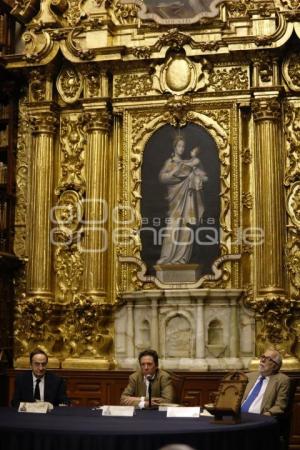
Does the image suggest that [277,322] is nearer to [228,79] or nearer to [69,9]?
[228,79]

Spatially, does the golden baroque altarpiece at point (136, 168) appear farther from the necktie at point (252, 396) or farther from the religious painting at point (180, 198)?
the necktie at point (252, 396)

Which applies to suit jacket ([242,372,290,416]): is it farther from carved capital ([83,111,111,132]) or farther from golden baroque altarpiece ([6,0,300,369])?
carved capital ([83,111,111,132])

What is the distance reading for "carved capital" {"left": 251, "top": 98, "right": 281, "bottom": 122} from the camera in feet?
40.8

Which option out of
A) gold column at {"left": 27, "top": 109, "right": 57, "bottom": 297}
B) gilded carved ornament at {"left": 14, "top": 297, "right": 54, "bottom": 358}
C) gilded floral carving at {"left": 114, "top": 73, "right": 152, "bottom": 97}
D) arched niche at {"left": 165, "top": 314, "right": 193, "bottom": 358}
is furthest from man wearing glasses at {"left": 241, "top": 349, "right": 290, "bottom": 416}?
gilded floral carving at {"left": 114, "top": 73, "right": 152, "bottom": 97}

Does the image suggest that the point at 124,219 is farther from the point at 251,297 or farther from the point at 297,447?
the point at 297,447

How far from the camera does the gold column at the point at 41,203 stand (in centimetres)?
1301

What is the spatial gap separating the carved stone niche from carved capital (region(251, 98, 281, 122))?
2565mm

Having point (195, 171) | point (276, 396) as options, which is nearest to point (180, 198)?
point (195, 171)

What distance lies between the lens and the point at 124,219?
1290cm

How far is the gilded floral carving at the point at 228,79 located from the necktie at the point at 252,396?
16.7 ft

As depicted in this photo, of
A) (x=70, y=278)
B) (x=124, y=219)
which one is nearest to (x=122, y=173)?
(x=124, y=219)

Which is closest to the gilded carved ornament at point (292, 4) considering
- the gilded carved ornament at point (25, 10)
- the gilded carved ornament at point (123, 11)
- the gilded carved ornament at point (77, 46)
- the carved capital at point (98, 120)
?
the gilded carved ornament at point (123, 11)

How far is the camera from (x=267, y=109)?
1244cm

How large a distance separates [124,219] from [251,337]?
8.48ft
